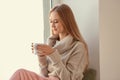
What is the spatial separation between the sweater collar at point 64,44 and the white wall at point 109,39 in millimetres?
192

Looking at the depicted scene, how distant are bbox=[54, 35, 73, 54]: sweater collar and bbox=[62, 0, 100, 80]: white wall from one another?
0.54ft

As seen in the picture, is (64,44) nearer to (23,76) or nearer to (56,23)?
(56,23)

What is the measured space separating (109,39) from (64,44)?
0.90ft

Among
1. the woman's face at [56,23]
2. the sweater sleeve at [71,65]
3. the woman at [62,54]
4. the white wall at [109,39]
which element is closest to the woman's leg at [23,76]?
the woman at [62,54]

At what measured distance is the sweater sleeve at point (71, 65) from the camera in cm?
112

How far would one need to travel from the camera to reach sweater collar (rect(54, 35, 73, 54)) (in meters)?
1.22

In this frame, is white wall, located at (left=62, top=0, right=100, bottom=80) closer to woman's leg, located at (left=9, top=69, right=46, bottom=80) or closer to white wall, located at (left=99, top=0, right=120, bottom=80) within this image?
white wall, located at (left=99, top=0, right=120, bottom=80)

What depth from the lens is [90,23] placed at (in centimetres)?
133

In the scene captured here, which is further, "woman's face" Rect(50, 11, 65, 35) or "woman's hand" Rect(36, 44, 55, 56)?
"woman's face" Rect(50, 11, 65, 35)

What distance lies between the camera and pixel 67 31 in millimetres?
1233

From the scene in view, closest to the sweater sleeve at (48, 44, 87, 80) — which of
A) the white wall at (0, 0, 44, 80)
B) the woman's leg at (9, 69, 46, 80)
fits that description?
the woman's leg at (9, 69, 46, 80)

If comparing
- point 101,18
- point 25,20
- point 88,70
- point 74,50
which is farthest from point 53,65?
point 25,20

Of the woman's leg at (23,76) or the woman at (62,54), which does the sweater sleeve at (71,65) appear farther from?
the woman's leg at (23,76)

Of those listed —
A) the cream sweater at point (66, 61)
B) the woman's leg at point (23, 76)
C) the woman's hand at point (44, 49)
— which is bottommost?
the woman's leg at point (23, 76)
